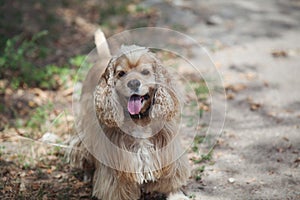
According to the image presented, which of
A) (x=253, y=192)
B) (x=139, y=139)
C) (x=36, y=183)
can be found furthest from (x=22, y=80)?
(x=253, y=192)

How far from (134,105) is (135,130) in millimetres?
281

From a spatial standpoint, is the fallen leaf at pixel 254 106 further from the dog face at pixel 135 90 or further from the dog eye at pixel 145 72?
the dog eye at pixel 145 72

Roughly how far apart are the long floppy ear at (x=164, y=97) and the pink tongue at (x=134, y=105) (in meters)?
0.13

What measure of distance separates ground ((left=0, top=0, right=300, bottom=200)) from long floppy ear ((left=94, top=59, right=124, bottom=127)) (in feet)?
3.42

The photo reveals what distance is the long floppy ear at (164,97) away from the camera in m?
3.37

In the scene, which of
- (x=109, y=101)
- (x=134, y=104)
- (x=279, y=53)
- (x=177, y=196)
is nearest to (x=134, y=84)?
(x=134, y=104)

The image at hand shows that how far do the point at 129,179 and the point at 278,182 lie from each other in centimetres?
146

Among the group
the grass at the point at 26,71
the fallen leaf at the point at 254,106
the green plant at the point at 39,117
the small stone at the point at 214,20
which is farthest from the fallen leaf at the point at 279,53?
the green plant at the point at 39,117

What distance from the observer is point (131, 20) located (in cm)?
848

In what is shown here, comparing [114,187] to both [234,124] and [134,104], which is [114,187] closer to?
[134,104]

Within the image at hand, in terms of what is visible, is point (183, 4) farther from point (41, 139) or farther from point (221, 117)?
point (41, 139)

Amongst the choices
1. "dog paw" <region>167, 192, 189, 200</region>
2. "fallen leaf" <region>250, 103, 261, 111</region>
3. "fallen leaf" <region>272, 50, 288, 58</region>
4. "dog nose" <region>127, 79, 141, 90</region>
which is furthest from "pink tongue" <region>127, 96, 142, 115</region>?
"fallen leaf" <region>272, 50, 288, 58</region>

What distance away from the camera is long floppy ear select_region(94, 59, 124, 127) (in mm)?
3361

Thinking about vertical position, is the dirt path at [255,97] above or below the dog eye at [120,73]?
below
